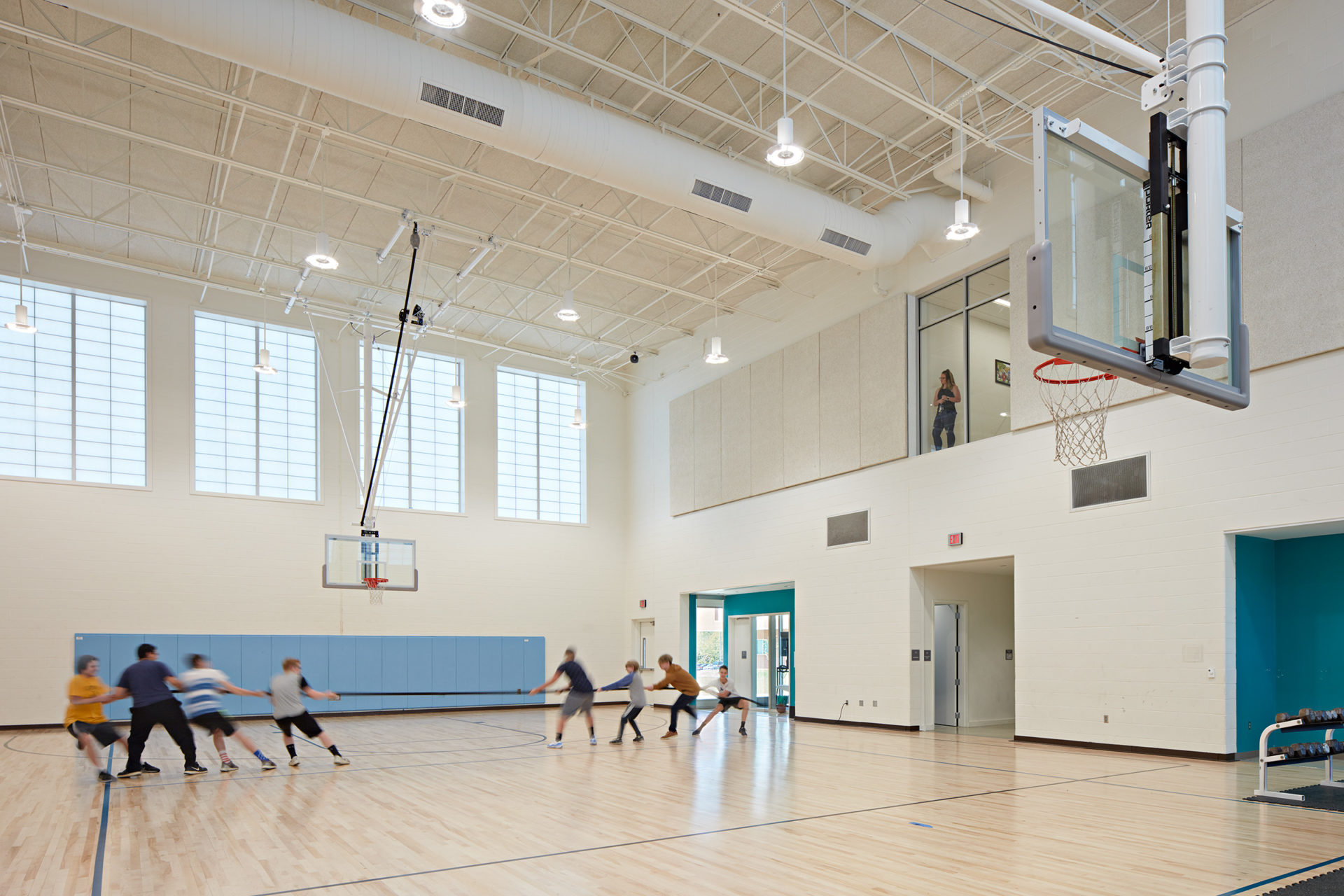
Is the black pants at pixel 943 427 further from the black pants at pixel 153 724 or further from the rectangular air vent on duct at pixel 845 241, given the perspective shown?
the black pants at pixel 153 724

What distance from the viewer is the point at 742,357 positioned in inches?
915

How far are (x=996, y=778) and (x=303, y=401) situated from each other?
19124mm

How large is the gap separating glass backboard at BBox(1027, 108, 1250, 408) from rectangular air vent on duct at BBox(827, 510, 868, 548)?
13311 millimetres

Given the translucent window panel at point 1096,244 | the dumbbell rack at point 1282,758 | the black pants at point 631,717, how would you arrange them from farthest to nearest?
the black pants at point 631,717, the dumbbell rack at point 1282,758, the translucent window panel at point 1096,244

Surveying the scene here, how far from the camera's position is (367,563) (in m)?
20.3

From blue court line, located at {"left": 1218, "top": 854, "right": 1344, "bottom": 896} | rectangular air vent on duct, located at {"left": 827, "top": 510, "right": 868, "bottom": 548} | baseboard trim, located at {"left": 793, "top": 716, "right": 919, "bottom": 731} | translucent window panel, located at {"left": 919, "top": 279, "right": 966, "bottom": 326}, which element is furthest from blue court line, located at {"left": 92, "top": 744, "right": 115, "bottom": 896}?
translucent window panel, located at {"left": 919, "top": 279, "right": 966, "bottom": 326}

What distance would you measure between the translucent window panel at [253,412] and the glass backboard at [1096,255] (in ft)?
68.4

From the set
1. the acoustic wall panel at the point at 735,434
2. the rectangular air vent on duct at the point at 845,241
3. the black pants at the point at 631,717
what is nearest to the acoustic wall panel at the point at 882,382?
the rectangular air vent on duct at the point at 845,241

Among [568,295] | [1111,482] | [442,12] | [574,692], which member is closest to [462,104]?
[442,12]

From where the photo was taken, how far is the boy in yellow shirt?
11031 millimetres

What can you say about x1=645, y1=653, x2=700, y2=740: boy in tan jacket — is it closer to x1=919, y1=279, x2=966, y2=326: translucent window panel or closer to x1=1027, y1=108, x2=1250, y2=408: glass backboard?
x1=919, y1=279, x2=966, y2=326: translucent window panel

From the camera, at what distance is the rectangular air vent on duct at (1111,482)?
1359 centimetres

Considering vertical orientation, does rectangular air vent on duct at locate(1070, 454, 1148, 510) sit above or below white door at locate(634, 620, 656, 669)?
above

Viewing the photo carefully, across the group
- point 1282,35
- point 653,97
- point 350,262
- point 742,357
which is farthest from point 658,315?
point 1282,35
